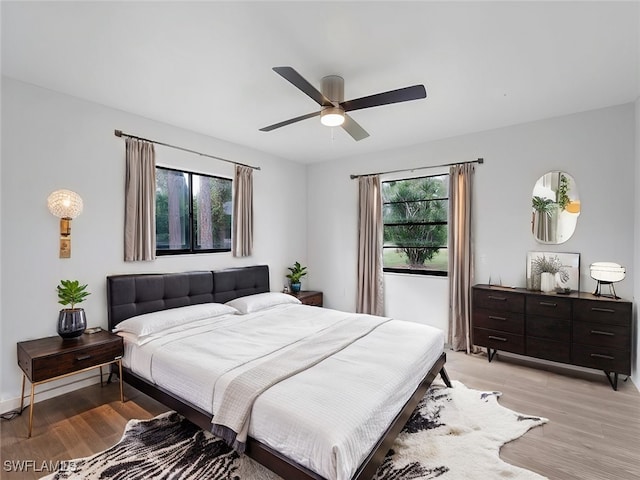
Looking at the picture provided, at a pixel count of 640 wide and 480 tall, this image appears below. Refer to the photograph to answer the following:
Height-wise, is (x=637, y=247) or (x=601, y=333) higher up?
(x=637, y=247)

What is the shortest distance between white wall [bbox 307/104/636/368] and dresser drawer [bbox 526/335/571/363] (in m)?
0.72

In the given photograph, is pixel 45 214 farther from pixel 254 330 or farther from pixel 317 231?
pixel 317 231

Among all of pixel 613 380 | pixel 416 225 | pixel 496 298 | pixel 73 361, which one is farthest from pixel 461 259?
pixel 73 361

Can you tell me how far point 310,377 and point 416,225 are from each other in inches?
134

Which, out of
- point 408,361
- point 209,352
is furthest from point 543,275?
point 209,352

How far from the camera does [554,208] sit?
370 centimetres

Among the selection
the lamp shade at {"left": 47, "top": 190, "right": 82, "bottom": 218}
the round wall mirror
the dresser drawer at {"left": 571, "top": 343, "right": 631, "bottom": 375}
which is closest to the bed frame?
the lamp shade at {"left": 47, "top": 190, "right": 82, "bottom": 218}

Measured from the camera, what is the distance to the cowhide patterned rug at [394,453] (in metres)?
1.95

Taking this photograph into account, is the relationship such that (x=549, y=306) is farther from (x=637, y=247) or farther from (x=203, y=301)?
(x=203, y=301)

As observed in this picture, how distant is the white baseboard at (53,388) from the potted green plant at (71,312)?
1.99ft

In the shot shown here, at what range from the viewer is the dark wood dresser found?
3076 mm

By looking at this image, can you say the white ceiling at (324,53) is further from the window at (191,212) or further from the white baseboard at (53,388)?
the white baseboard at (53,388)

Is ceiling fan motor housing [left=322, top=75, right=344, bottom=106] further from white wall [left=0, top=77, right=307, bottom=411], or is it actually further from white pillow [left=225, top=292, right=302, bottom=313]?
white pillow [left=225, top=292, right=302, bottom=313]

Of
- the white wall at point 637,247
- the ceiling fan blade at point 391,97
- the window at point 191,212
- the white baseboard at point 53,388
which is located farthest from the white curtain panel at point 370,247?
the white baseboard at point 53,388
